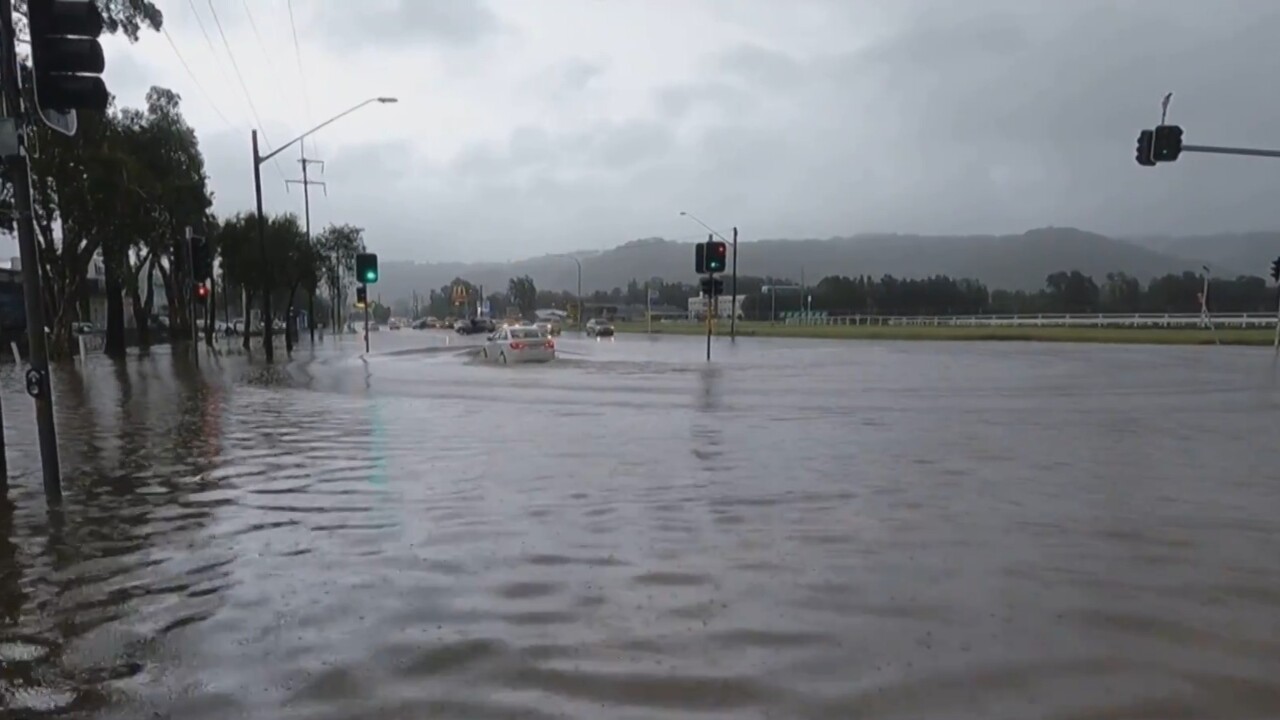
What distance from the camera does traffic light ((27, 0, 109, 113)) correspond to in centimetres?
709

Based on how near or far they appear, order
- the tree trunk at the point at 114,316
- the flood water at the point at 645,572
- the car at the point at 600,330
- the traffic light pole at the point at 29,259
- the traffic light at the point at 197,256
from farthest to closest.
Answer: the car at the point at 600,330 < the tree trunk at the point at 114,316 < the traffic light at the point at 197,256 < the traffic light pole at the point at 29,259 < the flood water at the point at 645,572

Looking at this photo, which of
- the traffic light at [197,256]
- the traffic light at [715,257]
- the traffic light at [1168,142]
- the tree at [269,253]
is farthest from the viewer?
the tree at [269,253]

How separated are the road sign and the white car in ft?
77.0

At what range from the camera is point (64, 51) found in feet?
23.6

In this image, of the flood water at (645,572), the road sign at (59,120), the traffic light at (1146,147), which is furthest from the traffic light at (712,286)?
the road sign at (59,120)

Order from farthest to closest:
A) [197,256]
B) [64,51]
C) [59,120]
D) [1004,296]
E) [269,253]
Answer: [1004,296] < [269,253] < [197,256] < [59,120] < [64,51]

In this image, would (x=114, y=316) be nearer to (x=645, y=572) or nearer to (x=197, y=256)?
(x=197, y=256)

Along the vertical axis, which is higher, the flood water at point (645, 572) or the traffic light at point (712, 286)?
the traffic light at point (712, 286)

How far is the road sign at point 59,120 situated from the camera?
7352 millimetres

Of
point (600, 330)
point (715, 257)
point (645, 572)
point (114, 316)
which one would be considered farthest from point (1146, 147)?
point (600, 330)

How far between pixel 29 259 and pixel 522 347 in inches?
954

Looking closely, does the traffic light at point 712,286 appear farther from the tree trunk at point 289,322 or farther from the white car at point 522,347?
the tree trunk at point 289,322

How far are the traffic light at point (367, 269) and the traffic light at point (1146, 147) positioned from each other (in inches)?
1044

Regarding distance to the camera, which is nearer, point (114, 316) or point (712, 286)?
point (712, 286)
